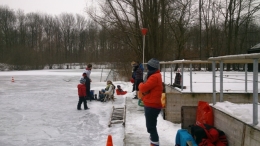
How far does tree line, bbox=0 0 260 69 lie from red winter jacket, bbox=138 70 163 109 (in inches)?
193

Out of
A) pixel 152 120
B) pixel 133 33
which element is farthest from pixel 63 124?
pixel 133 33

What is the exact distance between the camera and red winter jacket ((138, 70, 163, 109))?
4.20 m

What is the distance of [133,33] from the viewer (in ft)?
64.7

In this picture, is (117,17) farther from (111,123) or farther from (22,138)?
(22,138)

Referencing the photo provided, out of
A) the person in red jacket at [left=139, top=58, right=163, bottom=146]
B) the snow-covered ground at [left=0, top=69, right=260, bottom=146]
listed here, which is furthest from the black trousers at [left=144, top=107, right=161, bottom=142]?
the snow-covered ground at [left=0, top=69, right=260, bottom=146]

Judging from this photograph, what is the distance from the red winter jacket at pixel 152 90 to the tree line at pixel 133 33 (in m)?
4.91

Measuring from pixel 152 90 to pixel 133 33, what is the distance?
15.9 m

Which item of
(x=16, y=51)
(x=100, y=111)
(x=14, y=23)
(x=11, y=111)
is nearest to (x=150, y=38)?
(x=100, y=111)

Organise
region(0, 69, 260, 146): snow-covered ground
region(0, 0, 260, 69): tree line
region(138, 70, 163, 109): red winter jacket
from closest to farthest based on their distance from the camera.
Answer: region(138, 70, 163, 109): red winter jacket → region(0, 69, 260, 146): snow-covered ground → region(0, 0, 260, 69): tree line

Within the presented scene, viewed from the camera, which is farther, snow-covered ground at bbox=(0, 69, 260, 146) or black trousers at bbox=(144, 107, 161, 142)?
snow-covered ground at bbox=(0, 69, 260, 146)

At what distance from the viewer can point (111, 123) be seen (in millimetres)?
7574

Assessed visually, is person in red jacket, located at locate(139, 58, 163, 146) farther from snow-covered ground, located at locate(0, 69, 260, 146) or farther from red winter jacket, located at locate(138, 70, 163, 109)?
snow-covered ground, located at locate(0, 69, 260, 146)

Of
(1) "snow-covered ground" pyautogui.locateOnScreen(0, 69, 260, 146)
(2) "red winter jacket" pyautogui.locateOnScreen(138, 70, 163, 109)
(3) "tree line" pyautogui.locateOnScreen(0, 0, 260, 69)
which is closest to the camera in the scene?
(2) "red winter jacket" pyautogui.locateOnScreen(138, 70, 163, 109)

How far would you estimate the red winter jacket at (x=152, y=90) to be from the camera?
13.8ft
